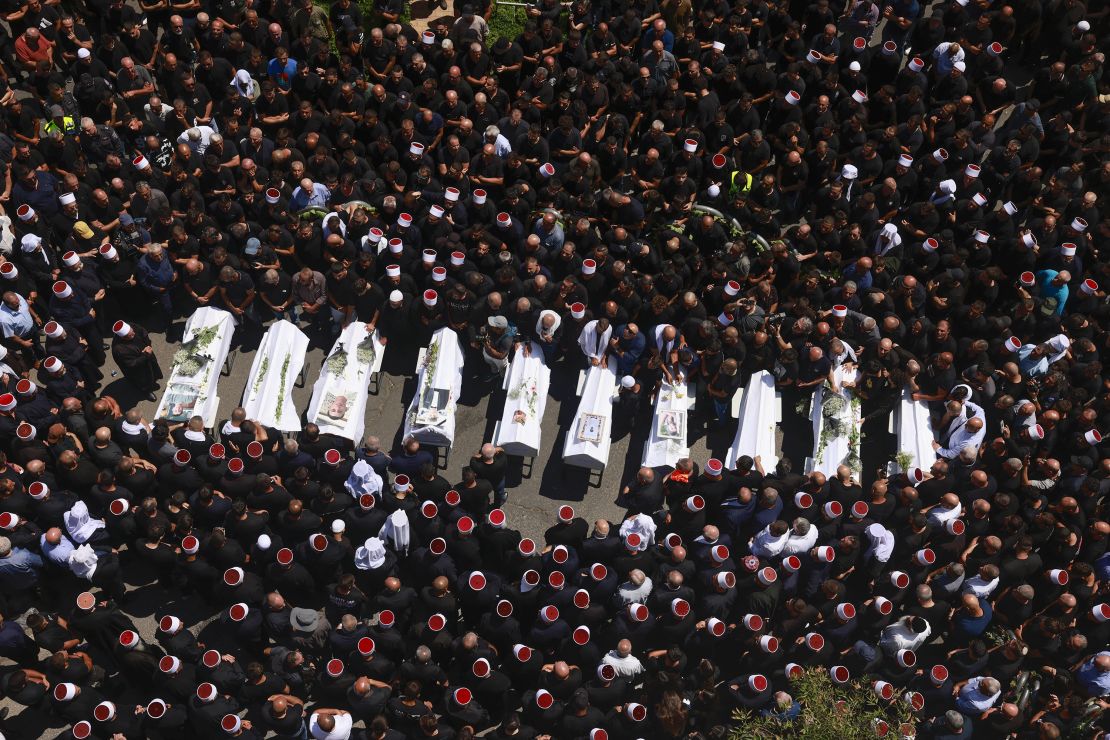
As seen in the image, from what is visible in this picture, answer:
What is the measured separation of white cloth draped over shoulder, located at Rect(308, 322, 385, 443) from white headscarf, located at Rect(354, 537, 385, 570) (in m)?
2.15

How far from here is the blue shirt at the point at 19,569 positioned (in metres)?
13.1

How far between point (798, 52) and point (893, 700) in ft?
41.6

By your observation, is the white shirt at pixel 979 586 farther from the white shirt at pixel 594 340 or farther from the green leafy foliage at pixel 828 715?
the white shirt at pixel 594 340

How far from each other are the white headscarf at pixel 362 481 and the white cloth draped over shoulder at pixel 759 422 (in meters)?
5.38

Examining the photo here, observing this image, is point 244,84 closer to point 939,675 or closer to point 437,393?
point 437,393

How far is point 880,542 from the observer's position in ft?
44.3

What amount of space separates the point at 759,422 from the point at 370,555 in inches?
249

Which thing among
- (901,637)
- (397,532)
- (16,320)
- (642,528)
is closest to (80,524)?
(16,320)

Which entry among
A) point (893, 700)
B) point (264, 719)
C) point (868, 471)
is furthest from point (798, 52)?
point (264, 719)

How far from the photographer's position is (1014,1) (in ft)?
68.5

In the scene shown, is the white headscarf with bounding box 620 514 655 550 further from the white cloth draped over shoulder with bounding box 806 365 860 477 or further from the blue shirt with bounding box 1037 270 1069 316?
the blue shirt with bounding box 1037 270 1069 316

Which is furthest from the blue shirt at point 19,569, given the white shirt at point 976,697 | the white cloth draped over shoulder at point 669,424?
the white shirt at point 976,697

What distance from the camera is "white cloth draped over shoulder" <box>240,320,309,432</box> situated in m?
15.1

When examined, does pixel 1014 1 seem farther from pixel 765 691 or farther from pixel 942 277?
pixel 765 691
